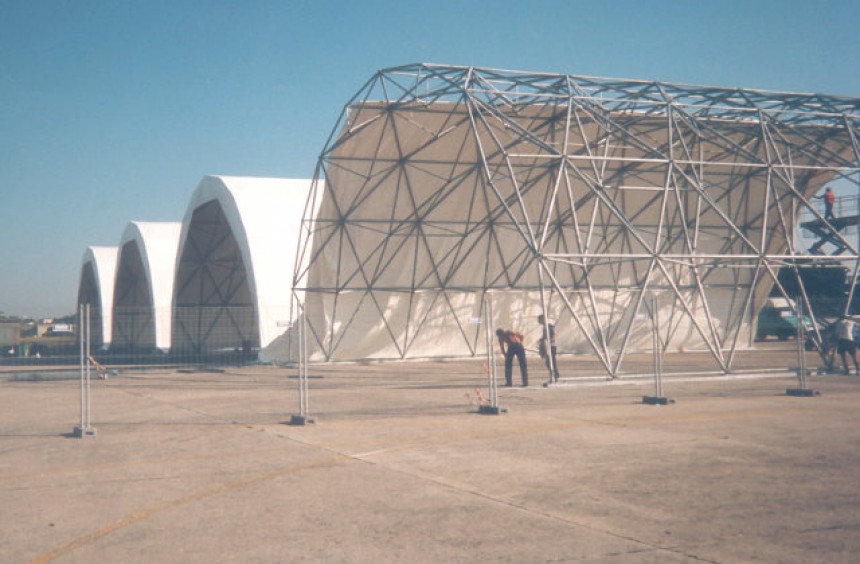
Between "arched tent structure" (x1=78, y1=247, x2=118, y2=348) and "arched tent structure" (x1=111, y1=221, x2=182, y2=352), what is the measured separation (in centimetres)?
124

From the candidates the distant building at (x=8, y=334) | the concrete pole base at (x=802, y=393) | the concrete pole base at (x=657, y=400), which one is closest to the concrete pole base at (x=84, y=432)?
the concrete pole base at (x=657, y=400)

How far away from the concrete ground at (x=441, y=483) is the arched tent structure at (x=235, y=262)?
15119 mm

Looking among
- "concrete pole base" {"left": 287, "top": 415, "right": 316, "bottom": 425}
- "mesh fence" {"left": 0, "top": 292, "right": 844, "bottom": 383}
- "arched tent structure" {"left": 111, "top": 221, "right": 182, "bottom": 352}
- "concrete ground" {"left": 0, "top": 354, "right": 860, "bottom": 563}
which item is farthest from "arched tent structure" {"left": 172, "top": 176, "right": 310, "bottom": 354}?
"concrete ground" {"left": 0, "top": 354, "right": 860, "bottom": 563}

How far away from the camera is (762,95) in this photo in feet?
88.1

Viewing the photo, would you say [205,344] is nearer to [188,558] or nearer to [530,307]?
[530,307]

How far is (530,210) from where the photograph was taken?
1352 inches

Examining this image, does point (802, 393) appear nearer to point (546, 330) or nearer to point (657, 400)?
point (657, 400)

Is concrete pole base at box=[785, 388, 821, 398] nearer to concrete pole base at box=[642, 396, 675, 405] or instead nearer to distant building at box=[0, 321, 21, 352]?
concrete pole base at box=[642, 396, 675, 405]

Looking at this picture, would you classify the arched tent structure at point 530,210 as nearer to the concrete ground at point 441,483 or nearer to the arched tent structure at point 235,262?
the arched tent structure at point 235,262

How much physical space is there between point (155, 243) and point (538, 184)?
23.5m

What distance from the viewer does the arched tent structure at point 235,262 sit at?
3350 cm

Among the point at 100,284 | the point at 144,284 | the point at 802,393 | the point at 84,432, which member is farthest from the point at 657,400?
the point at 100,284

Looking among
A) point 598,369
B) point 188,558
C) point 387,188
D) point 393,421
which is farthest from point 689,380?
point 188,558

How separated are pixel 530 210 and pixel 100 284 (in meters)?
31.8
